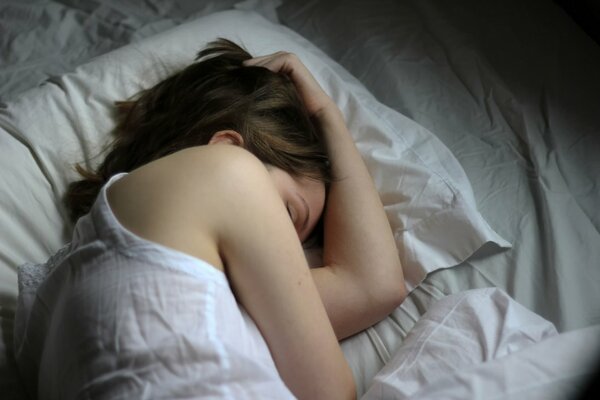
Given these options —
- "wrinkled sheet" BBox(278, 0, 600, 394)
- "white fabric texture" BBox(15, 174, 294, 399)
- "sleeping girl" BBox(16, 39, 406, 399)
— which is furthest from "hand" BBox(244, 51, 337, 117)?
"white fabric texture" BBox(15, 174, 294, 399)

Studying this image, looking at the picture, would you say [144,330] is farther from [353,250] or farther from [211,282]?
[353,250]

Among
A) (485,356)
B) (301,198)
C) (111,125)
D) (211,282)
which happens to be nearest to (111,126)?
(111,125)

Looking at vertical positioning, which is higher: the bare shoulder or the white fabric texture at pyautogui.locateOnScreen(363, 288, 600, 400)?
the bare shoulder

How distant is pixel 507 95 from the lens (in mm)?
1237

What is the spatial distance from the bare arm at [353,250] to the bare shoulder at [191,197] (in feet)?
0.83

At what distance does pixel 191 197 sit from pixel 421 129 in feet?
1.94

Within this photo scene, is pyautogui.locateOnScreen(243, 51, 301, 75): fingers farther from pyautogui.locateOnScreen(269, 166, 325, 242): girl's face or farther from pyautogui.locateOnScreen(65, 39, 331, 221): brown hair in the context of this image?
pyautogui.locateOnScreen(269, 166, 325, 242): girl's face

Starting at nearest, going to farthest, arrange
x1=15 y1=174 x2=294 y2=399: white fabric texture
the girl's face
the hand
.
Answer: x1=15 y1=174 x2=294 y2=399: white fabric texture, the girl's face, the hand

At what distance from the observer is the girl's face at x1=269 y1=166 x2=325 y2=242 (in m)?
0.92

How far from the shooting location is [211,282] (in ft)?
2.27

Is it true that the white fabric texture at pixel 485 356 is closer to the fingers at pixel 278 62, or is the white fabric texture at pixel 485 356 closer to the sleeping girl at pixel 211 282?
the sleeping girl at pixel 211 282

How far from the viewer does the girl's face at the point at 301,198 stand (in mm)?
924

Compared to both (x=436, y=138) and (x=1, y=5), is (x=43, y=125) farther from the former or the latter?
(x=436, y=138)

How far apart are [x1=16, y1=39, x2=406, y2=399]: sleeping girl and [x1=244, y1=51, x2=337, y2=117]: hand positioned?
0.14 meters
